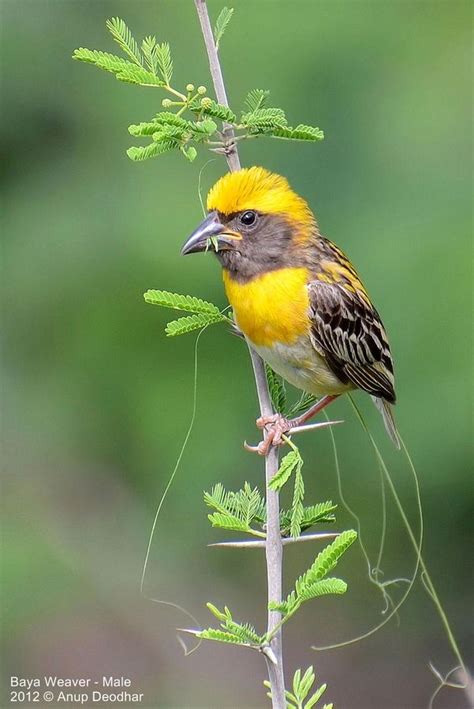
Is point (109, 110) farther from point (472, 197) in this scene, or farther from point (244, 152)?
point (472, 197)

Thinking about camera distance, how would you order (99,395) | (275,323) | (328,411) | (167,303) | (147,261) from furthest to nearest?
1. (99,395)
2. (147,261)
3. (328,411)
4. (275,323)
5. (167,303)

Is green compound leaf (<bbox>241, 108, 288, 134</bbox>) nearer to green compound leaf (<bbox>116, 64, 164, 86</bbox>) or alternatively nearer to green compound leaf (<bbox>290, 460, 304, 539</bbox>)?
green compound leaf (<bbox>116, 64, 164, 86</bbox>)

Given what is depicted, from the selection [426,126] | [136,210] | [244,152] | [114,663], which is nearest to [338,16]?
[426,126]

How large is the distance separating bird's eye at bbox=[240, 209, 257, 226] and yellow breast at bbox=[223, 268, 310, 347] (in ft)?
0.80

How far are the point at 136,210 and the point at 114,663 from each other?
310 centimetres

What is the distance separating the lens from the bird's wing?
4.45 meters

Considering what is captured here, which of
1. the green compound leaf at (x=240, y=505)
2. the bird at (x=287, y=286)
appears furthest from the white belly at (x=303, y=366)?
the green compound leaf at (x=240, y=505)

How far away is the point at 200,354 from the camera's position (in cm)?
703

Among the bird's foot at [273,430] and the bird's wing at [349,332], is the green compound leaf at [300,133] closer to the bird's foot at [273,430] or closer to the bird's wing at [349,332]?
the bird's foot at [273,430]

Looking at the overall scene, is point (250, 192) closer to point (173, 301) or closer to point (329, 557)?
point (173, 301)

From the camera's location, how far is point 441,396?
6.78m

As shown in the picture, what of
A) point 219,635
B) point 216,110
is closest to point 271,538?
point 219,635

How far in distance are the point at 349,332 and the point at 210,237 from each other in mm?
875

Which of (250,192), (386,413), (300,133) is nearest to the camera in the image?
(300,133)
